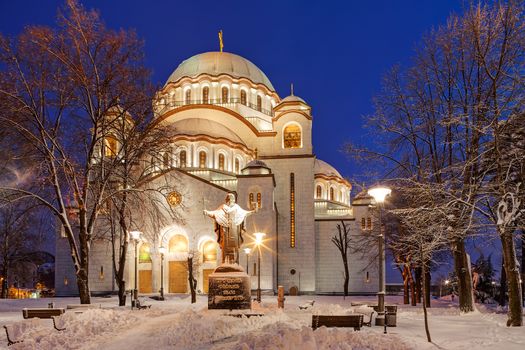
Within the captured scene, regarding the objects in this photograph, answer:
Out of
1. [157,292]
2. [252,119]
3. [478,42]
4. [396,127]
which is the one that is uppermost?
[252,119]

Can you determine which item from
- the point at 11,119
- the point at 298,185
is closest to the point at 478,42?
the point at 11,119

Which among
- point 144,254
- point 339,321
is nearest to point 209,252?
point 144,254

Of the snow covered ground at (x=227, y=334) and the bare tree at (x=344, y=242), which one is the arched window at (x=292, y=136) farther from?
the snow covered ground at (x=227, y=334)

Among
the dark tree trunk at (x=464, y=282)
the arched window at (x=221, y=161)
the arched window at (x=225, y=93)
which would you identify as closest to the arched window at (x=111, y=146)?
the arched window at (x=221, y=161)

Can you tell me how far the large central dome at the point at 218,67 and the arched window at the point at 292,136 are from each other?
29.6ft

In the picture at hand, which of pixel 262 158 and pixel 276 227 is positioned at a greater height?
pixel 262 158

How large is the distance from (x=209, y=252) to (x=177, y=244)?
8.98ft

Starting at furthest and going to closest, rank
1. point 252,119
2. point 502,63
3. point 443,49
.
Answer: point 252,119, point 443,49, point 502,63

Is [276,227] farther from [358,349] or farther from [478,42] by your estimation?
[358,349]

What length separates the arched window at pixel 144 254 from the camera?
41.6m

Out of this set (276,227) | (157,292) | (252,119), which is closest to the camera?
(157,292)

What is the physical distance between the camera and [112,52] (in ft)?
62.5

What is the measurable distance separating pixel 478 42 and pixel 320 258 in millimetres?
32092

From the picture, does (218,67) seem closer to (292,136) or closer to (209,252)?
(292,136)
